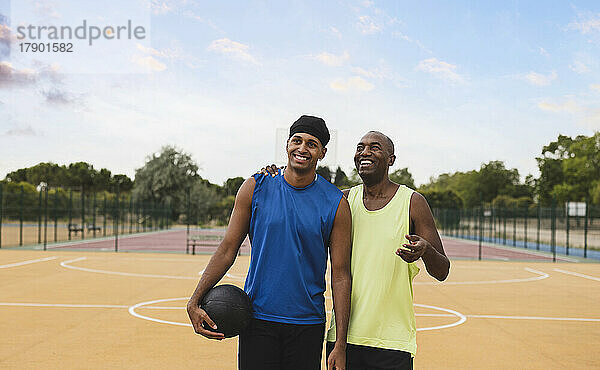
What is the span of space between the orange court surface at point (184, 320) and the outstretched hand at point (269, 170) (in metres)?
3.71

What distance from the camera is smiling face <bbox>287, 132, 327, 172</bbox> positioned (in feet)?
10.6

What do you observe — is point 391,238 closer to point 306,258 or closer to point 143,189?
point 306,258

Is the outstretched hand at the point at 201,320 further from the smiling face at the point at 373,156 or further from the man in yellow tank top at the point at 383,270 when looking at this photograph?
the smiling face at the point at 373,156

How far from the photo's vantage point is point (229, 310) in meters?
3.10

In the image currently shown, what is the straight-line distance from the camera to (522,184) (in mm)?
99250

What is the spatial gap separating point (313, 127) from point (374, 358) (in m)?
1.21

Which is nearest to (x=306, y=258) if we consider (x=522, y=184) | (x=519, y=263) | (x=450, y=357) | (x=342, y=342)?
(x=342, y=342)

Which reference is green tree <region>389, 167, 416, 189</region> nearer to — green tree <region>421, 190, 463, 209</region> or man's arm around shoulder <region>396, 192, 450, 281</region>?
green tree <region>421, 190, 463, 209</region>

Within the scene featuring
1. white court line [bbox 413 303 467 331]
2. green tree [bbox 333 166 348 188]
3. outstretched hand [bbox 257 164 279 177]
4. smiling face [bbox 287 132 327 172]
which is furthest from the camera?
green tree [bbox 333 166 348 188]

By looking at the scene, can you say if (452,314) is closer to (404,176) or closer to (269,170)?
(269,170)

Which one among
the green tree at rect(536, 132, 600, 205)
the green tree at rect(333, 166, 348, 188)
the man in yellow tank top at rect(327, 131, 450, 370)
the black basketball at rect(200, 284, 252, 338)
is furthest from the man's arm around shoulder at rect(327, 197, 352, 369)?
the green tree at rect(536, 132, 600, 205)

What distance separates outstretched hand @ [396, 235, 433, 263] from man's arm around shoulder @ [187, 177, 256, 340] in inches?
31.0

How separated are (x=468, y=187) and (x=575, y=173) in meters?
33.0

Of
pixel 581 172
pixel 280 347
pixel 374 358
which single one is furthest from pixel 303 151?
pixel 581 172
